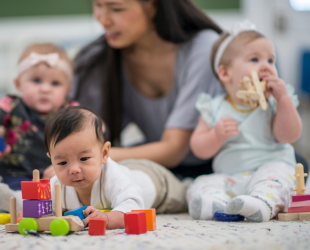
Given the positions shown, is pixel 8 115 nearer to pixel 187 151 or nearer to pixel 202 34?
pixel 187 151

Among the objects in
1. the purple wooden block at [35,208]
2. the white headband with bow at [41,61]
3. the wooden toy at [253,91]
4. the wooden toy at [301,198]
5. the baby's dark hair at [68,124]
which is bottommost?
the wooden toy at [301,198]

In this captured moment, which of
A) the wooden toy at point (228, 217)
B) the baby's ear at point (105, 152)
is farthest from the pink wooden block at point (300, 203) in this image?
the baby's ear at point (105, 152)

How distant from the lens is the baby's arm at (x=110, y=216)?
757 millimetres

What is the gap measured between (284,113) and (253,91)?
0.11 metres

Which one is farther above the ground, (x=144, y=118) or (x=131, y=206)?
(x=144, y=118)

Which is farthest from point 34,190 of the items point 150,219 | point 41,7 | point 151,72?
point 41,7

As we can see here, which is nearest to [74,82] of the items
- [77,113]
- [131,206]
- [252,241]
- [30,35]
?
[77,113]

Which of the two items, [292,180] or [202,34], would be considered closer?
[292,180]

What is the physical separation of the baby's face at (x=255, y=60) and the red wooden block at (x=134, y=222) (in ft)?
1.92

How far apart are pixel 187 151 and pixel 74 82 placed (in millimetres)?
611

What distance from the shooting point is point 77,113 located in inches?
32.7

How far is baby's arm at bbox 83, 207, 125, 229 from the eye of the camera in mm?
757

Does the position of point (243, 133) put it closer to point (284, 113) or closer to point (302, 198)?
point (284, 113)

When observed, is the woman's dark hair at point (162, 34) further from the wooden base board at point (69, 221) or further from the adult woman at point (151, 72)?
the wooden base board at point (69, 221)
